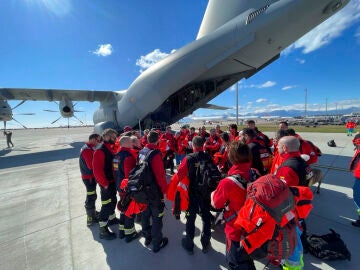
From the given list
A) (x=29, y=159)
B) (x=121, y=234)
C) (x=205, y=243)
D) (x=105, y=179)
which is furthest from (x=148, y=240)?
(x=29, y=159)

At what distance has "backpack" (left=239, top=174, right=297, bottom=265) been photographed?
1.38 metres

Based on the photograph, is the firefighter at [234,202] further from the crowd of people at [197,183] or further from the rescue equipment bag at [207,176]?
the rescue equipment bag at [207,176]

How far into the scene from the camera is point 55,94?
15648 millimetres

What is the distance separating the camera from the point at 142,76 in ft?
33.3

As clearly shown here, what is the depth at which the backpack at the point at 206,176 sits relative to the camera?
2.34 metres

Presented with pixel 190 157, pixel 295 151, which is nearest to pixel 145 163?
pixel 190 157

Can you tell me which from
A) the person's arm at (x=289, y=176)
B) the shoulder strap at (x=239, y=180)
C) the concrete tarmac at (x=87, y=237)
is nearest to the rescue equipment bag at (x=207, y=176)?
the shoulder strap at (x=239, y=180)

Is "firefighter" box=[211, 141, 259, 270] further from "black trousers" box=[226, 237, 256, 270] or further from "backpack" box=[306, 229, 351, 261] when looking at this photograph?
"backpack" box=[306, 229, 351, 261]

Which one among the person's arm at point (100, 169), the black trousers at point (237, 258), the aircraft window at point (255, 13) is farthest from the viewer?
the aircraft window at point (255, 13)

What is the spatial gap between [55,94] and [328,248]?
1980cm

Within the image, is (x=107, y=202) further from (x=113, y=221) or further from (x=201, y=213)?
(x=201, y=213)

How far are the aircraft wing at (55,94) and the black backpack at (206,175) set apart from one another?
14040 mm

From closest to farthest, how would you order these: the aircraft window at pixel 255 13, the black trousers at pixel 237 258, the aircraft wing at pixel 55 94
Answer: the black trousers at pixel 237 258 < the aircraft window at pixel 255 13 < the aircraft wing at pixel 55 94

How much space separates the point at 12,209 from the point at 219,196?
18.0ft
